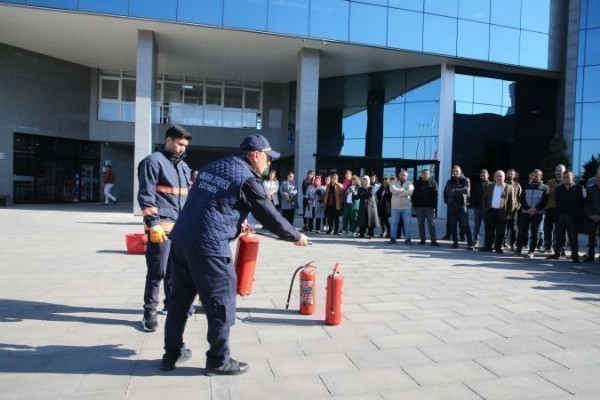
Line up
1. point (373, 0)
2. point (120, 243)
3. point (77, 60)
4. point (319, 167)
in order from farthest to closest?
point (77, 60) < point (319, 167) < point (373, 0) < point (120, 243)

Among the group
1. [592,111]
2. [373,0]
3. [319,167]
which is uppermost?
[373,0]

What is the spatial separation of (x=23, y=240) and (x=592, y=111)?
73.3 feet

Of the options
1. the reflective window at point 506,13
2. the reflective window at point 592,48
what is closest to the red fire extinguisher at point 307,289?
the reflective window at point 506,13

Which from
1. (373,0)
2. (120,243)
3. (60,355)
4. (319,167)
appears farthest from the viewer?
(319,167)

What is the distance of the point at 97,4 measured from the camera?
15.9m

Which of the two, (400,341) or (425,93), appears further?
(425,93)

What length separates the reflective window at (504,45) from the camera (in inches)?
769

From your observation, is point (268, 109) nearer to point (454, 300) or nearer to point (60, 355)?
point (454, 300)

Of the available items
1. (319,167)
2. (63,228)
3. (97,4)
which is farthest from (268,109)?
(63,228)

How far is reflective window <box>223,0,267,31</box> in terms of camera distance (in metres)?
16.8

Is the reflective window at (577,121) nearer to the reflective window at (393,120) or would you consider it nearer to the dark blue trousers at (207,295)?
the reflective window at (393,120)

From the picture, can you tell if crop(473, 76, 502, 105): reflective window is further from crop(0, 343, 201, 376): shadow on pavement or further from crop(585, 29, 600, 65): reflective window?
crop(0, 343, 201, 376): shadow on pavement

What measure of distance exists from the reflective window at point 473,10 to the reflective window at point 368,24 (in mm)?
3444

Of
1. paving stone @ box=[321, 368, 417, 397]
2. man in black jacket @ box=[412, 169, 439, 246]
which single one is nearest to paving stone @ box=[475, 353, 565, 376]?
paving stone @ box=[321, 368, 417, 397]
